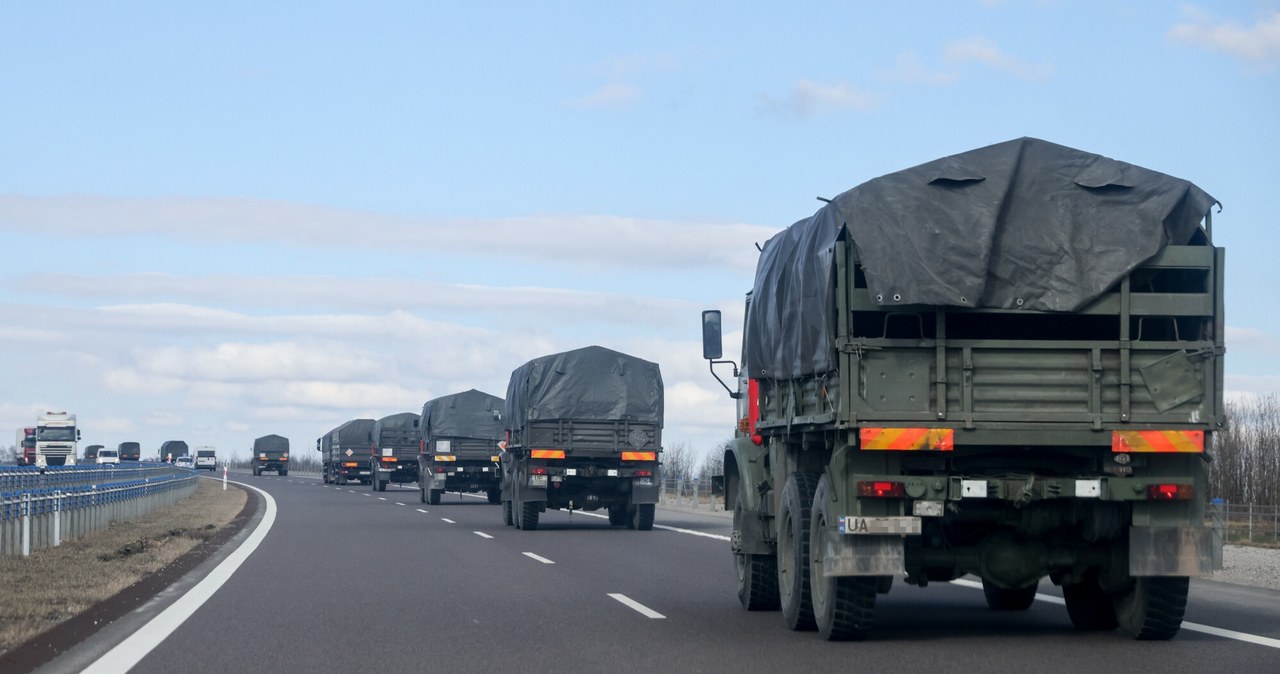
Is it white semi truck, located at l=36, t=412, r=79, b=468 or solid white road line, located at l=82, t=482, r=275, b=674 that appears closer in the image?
solid white road line, located at l=82, t=482, r=275, b=674

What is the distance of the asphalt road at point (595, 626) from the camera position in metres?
9.60

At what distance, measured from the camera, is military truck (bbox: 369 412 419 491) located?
62.5m

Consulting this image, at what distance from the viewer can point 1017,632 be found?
37.3ft

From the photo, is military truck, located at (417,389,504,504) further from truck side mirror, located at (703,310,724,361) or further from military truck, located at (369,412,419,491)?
truck side mirror, located at (703,310,724,361)

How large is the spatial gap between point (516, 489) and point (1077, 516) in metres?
20.0

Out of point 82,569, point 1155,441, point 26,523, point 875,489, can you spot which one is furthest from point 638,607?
point 26,523

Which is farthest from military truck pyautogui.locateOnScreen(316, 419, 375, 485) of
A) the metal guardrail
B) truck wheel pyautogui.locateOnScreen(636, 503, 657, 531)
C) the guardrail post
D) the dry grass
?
the guardrail post

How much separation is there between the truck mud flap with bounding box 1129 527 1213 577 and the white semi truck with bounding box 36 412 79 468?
77660 mm

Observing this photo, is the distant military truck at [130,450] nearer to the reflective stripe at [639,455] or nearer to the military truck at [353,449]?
the military truck at [353,449]

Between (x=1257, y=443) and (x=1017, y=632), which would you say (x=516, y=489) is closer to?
(x=1017, y=632)

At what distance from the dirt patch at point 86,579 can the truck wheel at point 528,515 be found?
5.39 m

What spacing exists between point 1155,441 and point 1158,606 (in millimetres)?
1317

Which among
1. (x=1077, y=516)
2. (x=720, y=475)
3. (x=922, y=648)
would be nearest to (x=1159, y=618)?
(x=1077, y=516)

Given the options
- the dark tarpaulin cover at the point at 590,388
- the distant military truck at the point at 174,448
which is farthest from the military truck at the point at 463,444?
the distant military truck at the point at 174,448
